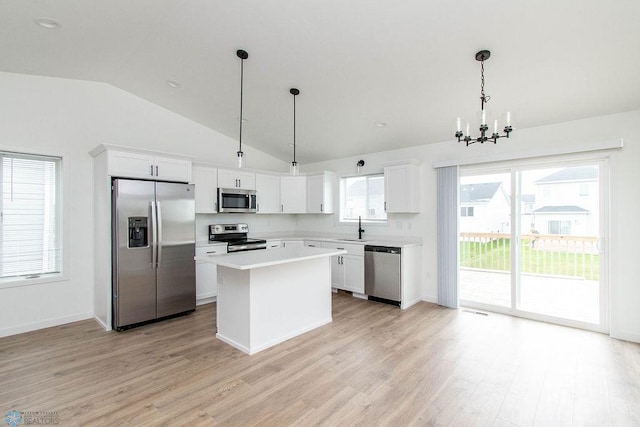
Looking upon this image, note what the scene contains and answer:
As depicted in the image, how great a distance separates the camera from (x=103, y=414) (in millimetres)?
2125

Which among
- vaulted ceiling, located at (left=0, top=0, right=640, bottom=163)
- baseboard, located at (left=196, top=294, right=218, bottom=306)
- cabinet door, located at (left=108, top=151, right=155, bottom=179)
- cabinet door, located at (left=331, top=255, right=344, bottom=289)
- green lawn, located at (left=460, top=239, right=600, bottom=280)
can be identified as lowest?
baseboard, located at (left=196, top=294, right=218, bottom=306)

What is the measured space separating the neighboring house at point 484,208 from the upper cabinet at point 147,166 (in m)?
4.14

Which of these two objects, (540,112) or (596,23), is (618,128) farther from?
(596,23)

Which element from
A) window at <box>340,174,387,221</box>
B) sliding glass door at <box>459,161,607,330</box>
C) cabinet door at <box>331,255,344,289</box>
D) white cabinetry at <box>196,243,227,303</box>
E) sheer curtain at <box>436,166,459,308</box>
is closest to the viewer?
sliding glass door at <box>459,161,607,330</box>

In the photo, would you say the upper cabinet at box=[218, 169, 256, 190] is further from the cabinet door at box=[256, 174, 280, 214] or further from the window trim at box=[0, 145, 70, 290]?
the window trim at box=[0, 145, 70, 290]

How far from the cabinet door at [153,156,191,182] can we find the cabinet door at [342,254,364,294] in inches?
112

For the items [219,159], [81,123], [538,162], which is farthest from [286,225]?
[538,162]

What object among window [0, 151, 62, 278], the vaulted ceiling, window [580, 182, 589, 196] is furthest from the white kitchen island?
window [580, 182, 589, 196]

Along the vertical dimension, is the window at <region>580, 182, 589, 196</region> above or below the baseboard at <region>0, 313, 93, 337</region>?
above

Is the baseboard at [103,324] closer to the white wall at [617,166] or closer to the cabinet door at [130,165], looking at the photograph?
the cabinet door at [130,165]

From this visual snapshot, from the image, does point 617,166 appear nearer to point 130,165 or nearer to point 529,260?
point 529,260

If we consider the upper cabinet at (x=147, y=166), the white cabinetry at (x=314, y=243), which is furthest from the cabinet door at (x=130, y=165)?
the white cabinetry at (x=314, y=243)

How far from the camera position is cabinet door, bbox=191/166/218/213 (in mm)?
4723

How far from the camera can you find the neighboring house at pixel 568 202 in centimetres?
363
